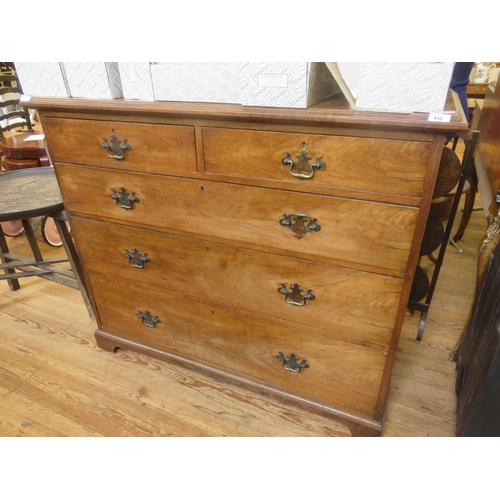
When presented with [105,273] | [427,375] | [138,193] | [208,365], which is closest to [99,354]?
[105,273]

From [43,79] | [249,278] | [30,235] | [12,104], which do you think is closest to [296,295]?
[249,278]

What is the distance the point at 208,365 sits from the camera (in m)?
1.54

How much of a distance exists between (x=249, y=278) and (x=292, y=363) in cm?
34

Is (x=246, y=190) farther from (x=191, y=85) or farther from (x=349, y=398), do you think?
(x=349, y=398)

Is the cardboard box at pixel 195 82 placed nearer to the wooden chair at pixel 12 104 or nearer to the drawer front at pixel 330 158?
the drawer front at pixel 330 158

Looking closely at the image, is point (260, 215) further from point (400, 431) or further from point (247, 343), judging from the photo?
point (400, 431)

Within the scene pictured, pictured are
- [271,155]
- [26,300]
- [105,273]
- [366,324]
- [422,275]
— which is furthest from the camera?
[26,300]

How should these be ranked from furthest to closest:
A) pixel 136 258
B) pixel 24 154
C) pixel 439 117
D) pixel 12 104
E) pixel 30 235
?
pixel 12 104 < pixel 24 154 < pixel 30 235 < pixel 136 258 < pixel 439 117

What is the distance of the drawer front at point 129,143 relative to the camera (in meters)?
1.12

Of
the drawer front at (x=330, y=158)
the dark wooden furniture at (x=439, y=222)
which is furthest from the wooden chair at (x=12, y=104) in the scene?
the dark wooden furniture at (x=439, y=222)

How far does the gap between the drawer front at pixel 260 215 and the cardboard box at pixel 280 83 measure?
229 mm

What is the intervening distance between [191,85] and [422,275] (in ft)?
3.91

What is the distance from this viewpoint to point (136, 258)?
1408mm

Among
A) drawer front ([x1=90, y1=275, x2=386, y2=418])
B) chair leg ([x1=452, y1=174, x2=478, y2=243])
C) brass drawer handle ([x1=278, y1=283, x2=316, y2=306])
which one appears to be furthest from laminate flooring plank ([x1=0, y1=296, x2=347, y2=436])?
chair leg ([x1=452, y1=174, x2=478, y2=243])
